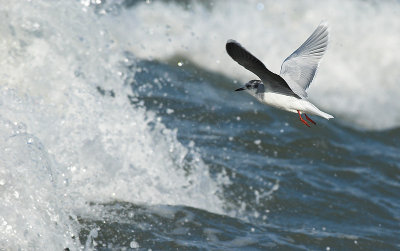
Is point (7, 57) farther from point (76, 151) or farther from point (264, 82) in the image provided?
point (264, 82)

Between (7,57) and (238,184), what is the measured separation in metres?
2.73

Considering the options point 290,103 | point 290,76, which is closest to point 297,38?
point 290,76

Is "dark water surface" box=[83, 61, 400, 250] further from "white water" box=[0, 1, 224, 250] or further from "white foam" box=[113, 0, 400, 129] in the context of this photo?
"white foam" box=[113, 0, 400, 129]

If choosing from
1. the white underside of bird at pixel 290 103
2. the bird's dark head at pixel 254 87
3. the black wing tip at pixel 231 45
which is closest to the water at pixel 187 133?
the bird's dark head at pixel 254 87

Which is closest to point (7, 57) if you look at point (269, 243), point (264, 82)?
point (269, 243)

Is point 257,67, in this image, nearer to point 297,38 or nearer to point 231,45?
→ point 231,45

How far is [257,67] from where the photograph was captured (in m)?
3.52

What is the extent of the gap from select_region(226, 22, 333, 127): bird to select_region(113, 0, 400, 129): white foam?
4.59m

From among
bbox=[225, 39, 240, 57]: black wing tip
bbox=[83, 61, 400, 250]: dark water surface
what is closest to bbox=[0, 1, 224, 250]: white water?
bbox=[83, 61, 400, 250]: dark water surface

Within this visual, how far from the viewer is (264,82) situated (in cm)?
398

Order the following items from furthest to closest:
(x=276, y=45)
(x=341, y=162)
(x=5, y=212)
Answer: (x=276, y=45) < (x=341, y=162) < (x=5, y=212)

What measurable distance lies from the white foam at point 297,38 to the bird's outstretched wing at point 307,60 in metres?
4.58

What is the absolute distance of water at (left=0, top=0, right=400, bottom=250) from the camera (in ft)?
16.9

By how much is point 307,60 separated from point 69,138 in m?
2.41
